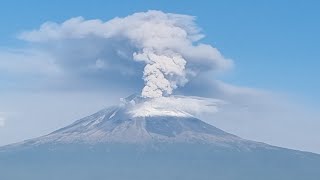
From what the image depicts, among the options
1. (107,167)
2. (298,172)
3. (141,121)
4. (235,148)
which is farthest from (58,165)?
(298,172)

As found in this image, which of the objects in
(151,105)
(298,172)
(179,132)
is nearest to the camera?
(151,105)

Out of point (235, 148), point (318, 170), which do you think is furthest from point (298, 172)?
point (235, 148)

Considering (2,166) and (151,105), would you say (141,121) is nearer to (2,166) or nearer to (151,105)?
(151,105)

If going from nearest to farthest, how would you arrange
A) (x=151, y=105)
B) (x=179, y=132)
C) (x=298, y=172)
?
(x=151, y=105) < (x=298, y=172) < (x=179, y=132)

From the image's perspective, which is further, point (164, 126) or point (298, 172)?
point (164, 126)

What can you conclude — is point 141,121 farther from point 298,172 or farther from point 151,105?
point 298,172

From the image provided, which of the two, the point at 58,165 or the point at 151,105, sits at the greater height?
the point at 151,105
